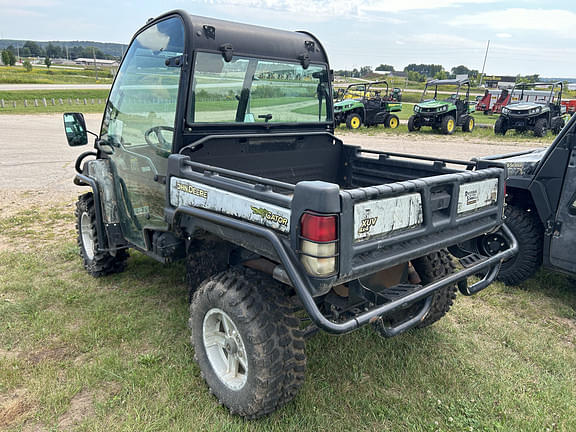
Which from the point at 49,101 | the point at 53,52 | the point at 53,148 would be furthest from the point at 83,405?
the point at 53,52

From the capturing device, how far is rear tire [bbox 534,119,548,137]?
16.5m

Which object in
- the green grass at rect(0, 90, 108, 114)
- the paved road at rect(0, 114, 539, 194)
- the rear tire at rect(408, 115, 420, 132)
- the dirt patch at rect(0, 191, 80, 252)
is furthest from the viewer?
the green grass at rect(0, 90, 108, 114)

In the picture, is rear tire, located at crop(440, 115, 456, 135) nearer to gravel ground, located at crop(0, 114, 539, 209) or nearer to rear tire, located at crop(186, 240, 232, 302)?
gravel ground, located at crop(0, 114, 539, 209)

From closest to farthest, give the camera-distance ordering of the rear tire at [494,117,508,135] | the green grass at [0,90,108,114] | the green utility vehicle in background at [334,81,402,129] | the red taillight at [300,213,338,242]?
the red taillight at [300,213,338,242] → the rear tire at [494,117,508,135] → the green utility vehicle in background at [334,81,402,129] → the green grass at [0,90,108,114]

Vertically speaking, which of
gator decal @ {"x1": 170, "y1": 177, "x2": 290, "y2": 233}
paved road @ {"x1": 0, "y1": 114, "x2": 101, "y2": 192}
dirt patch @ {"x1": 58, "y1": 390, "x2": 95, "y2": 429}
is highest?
gator decal @ {"x1": 170, "y1": 177, "x2": 290, "y2": 233}

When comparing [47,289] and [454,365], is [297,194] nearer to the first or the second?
[454,365]

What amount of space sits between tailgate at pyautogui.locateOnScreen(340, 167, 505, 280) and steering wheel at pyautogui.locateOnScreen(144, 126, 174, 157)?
1600 millimetres

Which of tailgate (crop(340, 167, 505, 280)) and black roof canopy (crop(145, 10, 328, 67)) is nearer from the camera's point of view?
tailgate (crop(340, 167, 505, 280))

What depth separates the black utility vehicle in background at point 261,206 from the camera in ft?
7.34

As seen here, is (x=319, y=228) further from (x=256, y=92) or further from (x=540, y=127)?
(x=540, y=127)

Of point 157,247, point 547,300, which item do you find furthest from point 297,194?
point 547,300

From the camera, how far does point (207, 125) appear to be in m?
3.29

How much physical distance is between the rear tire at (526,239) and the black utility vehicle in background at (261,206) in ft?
3.90

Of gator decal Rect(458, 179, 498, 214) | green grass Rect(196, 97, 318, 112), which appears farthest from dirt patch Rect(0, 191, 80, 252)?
Answer: gator decal Rect(458, 179, 498, 214)
